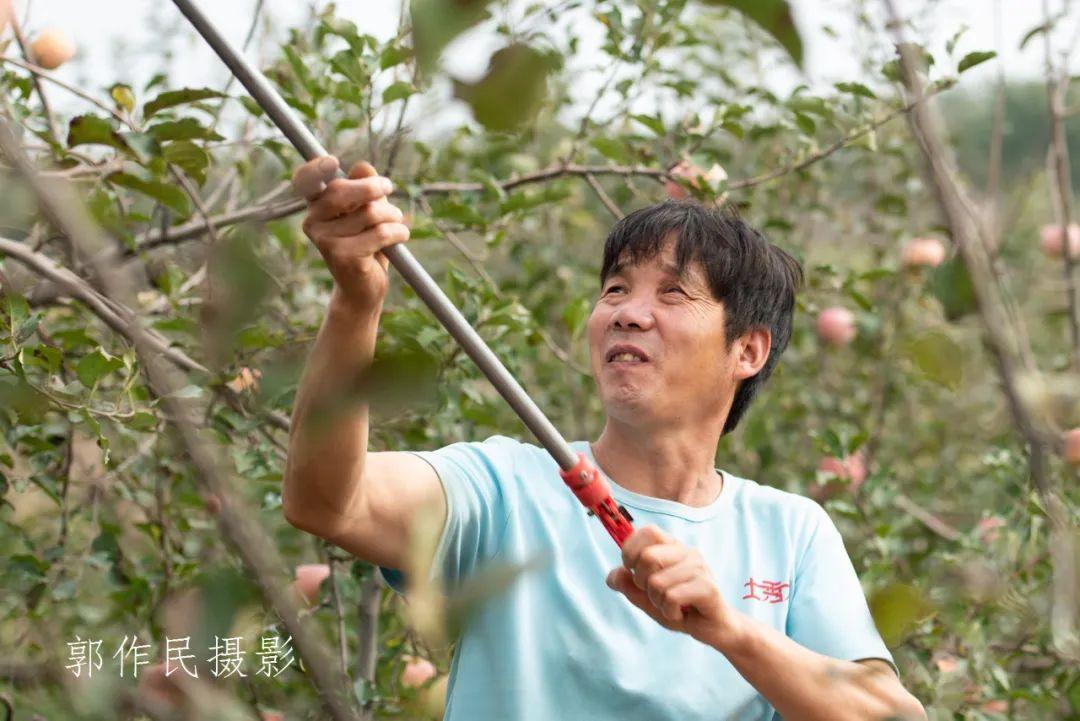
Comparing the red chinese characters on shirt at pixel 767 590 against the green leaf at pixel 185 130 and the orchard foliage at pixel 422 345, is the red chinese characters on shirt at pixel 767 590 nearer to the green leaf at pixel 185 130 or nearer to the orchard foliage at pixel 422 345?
the orchard foliage at pixel 422 345

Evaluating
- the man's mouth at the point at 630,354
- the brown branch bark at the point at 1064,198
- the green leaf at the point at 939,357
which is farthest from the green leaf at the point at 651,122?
the green leaf at the point at 939,357

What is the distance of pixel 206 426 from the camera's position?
1496 mm

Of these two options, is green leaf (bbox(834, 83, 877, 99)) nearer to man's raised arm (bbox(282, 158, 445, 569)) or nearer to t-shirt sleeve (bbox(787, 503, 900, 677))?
t-shirt sleeve (bbox(787, 503, 900, 677))

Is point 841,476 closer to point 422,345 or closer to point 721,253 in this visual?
point 721,253

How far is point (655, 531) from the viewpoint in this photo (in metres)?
0.93

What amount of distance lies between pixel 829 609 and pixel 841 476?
0.83 metres

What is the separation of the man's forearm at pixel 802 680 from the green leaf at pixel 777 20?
76 cm

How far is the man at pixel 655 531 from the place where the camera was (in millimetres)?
1077

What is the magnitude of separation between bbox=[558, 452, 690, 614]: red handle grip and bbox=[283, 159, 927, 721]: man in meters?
0.02

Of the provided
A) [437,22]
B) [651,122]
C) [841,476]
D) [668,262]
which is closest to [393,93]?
[668,262]

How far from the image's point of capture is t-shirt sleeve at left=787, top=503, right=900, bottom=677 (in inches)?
50.1

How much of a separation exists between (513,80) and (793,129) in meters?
1.85

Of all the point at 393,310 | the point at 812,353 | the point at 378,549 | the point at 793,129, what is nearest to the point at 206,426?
the point at 393,310

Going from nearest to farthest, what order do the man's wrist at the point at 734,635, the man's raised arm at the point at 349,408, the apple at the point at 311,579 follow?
the man's raised arm at the point at 349,408 → the man's wrist at the point at 734,635 → the apple at the point at 311,579
